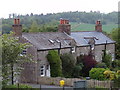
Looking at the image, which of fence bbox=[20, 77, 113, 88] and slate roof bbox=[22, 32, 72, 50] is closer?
fence bbox=[20, 77, 113, 88]

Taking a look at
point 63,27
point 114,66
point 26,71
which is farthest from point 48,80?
point 114,66

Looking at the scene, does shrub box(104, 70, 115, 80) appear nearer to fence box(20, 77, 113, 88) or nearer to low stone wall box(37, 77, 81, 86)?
fence box(20, 77, 113, 88)

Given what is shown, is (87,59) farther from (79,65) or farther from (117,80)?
(117,80)

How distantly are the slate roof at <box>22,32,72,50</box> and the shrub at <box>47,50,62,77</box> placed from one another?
1031 millimetres

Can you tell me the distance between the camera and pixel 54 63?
120ft

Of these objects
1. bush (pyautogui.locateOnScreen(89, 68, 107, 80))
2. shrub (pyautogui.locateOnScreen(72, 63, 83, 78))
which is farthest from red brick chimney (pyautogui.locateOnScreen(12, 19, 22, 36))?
bush (pyautogui.locateOnScreen(89, 68, 107, 80))

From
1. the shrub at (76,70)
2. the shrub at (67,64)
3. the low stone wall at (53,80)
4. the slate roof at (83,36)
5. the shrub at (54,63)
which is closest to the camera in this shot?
the low stone wall at (53,80)

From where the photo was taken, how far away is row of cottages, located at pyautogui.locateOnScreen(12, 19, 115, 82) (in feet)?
117

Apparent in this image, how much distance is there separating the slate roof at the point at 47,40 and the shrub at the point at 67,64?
1507mm

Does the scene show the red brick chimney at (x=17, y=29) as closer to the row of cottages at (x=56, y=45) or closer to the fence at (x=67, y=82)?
the row of cottages at (x=56, y=45)

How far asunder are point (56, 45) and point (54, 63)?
9.63 feet

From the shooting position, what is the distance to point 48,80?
3412 centimetres

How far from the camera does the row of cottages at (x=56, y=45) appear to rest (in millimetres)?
35519

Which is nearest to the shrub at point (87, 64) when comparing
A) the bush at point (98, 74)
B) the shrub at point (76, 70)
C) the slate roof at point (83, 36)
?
the shrub at point (76, 70)
